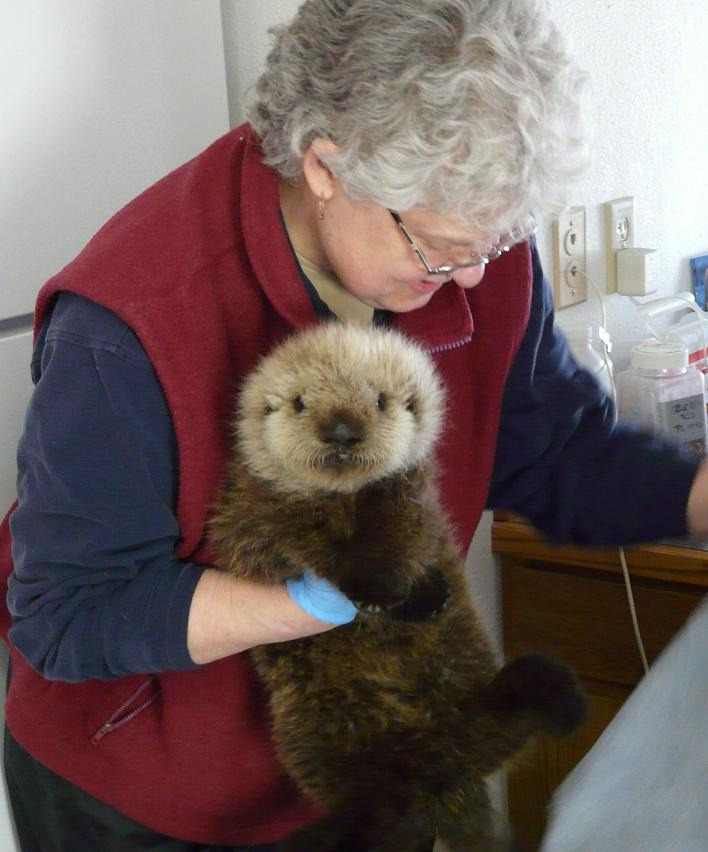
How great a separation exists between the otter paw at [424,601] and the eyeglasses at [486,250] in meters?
0.31

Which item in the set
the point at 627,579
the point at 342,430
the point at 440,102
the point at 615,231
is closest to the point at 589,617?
the point at 627,579

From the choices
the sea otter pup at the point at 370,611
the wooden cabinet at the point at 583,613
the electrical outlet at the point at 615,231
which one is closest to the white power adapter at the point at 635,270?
the electrical outlet at the point at 615,231

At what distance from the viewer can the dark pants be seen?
1018 mm

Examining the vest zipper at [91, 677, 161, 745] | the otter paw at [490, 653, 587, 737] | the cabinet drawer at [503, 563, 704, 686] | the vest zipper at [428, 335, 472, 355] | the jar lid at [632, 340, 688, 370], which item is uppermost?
the vest zipper at [428, 335, 472, 355]

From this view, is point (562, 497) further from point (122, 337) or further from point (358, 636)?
point (122, 337)

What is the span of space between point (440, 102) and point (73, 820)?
84 centimetres

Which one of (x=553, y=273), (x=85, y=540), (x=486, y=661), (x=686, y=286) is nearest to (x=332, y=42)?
(x=85, y=540)

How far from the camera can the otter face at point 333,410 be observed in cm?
83

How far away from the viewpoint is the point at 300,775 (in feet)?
3.01

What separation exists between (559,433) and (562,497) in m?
0.08

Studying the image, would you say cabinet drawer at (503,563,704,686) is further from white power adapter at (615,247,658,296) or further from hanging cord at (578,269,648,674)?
white power adapter at (615,247,658,296)

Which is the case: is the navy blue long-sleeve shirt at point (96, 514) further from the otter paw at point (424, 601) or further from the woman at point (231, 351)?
the otter paw at point (424, 601)

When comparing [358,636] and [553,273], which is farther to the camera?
[553,273]

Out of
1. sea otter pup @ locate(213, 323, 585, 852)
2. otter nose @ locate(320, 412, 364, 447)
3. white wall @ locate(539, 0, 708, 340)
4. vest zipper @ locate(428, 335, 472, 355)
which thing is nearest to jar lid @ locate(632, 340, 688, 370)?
white wall @ locate(539, 0, 708, 340)
